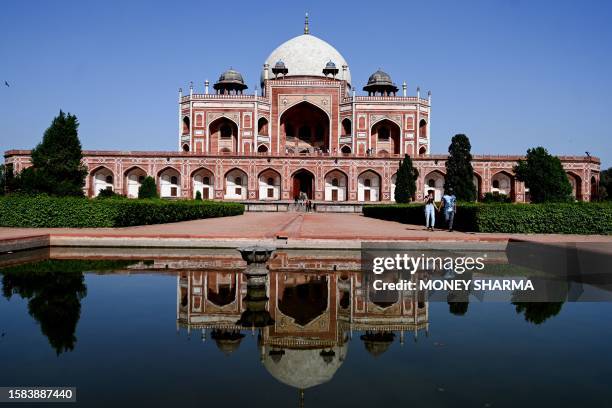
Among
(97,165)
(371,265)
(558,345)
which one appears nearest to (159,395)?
(558,345)

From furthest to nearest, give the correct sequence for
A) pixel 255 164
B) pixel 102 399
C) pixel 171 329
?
pixel 255 164 < pixel 171 329 < pixel 102 399

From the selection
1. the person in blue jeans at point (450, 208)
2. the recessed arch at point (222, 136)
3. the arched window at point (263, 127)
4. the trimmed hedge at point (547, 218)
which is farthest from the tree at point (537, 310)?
the arched window at point (263, 127)

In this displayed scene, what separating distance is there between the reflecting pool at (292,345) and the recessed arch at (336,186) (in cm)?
2828

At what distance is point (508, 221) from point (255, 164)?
23.2 metres

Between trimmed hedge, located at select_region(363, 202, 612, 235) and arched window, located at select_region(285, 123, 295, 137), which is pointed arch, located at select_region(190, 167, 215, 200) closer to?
arched window, located at select_region(285, 123, 295, 137)

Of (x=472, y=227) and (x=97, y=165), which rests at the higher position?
(x=97, y=165)

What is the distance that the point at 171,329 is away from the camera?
416cm

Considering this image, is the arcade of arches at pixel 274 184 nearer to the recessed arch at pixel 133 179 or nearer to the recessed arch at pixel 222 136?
the recessed arch at pixel 133 179

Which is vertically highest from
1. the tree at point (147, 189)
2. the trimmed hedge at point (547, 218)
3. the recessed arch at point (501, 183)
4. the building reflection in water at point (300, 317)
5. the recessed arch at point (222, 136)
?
the recessed arch at point (222, 136)

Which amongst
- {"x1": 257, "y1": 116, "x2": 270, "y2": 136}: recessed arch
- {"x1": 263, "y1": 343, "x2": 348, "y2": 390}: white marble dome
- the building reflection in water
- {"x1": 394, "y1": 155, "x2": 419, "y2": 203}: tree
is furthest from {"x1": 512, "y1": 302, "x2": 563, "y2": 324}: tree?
{"x1": 257, "y1": 116, "x2": 270, "y2": 136}: recessed arch

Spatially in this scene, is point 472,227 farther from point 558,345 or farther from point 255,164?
point 255,164

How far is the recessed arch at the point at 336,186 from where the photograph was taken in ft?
113

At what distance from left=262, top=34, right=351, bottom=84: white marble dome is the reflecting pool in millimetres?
38657

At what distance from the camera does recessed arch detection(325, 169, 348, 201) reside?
1352 inches
